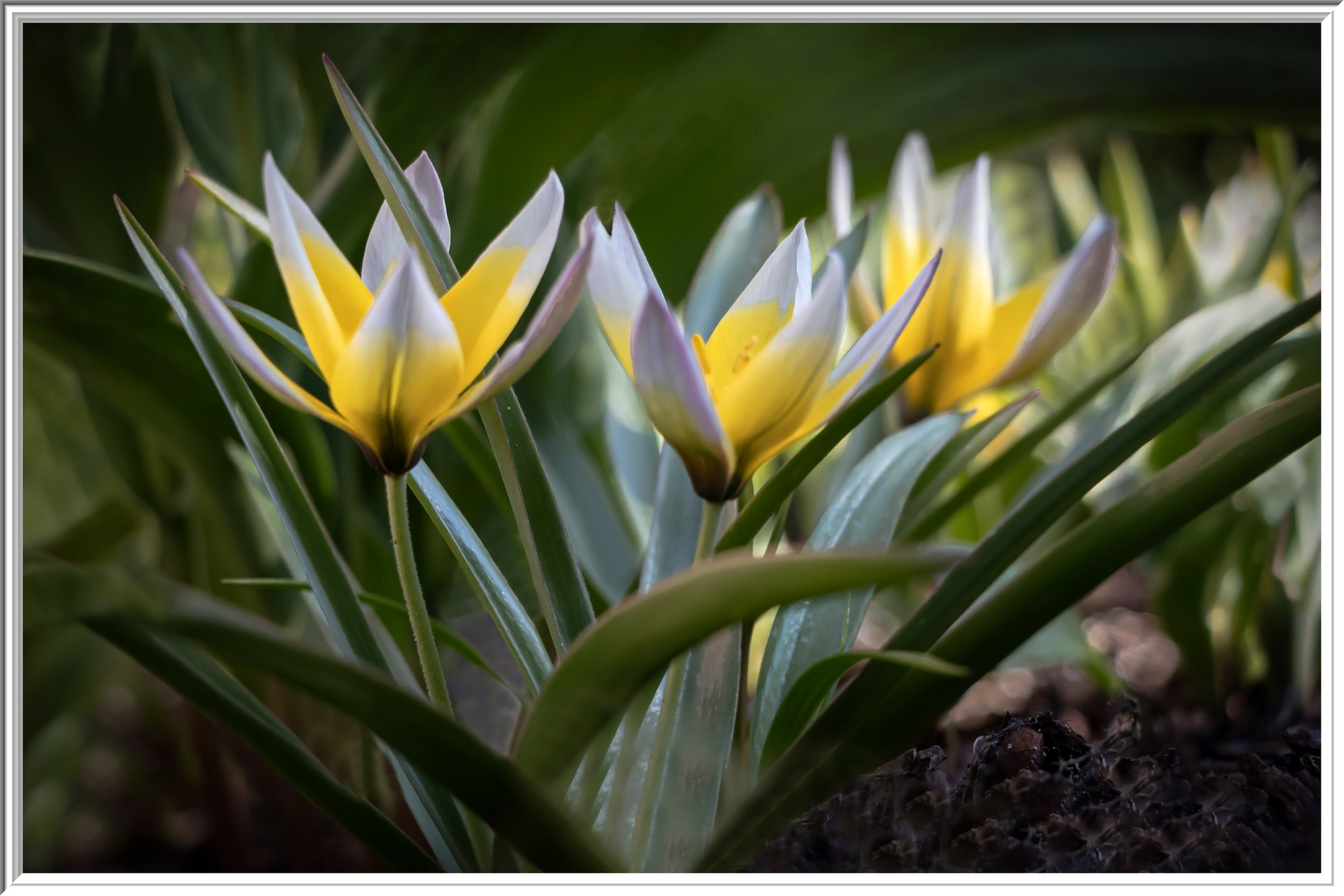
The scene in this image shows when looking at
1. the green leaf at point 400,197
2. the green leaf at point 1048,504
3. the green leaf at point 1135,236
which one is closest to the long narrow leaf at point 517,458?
the green leaf at point 400,197

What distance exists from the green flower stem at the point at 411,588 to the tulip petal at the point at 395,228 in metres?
0.08

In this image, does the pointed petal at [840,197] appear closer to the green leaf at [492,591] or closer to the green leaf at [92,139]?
the green leaf at [492,591]

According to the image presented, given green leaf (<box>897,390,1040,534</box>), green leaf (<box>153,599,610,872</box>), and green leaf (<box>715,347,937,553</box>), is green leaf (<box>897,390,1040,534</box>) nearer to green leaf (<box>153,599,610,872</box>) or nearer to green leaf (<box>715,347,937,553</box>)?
green leaf (<box>715,347,937,553</box>)

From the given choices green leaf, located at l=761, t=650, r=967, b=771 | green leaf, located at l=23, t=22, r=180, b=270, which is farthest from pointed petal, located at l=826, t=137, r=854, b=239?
green leaf, located at l=23, t=22, r=180, b=270

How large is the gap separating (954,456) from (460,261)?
270 mm

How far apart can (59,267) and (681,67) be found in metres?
0.32

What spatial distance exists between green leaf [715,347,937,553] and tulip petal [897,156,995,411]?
0.35 ft

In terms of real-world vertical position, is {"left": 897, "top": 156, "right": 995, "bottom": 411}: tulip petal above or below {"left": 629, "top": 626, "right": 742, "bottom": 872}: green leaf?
above

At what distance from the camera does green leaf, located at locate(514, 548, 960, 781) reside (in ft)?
0.64

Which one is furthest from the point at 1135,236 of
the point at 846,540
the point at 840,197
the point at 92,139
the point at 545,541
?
the point at 92,139

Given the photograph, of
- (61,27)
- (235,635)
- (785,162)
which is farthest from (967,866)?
(61,27)

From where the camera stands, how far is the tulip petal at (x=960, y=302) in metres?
0.39

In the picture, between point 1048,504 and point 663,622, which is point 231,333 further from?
point 1048,504
